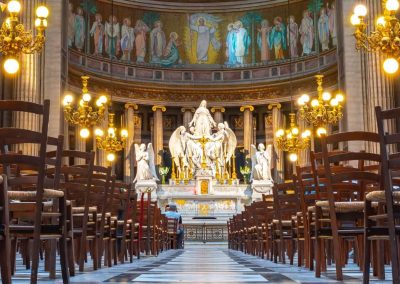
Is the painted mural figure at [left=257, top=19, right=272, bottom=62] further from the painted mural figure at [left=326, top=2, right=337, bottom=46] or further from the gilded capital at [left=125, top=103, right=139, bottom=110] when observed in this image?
the gilded capital at [left=125, top=103, right=139, bottom=110]

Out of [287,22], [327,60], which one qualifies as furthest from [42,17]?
[287,22]

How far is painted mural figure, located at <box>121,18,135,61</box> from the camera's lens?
3750 cm

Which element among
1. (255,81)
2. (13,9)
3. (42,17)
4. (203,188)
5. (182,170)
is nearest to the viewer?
(13,9)

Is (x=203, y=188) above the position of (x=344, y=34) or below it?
below

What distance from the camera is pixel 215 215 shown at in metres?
27.7

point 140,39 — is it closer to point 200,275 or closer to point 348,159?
point 200,275

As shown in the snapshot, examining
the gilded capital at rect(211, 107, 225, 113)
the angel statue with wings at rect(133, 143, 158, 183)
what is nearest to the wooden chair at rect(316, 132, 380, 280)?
the angel statue with wings at rect(133, 143, 158, 183)

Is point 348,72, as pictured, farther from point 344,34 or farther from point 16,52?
point 16,52

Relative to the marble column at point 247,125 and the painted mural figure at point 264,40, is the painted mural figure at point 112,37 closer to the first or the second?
the marble column at point 247,125

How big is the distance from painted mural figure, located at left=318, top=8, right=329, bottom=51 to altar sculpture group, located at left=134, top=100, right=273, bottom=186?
21.3 ft

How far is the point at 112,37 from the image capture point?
37000 mm

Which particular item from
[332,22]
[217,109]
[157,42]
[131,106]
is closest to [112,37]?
[157,42]

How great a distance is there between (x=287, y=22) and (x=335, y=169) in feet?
104

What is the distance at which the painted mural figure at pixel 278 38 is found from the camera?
37.8 m
